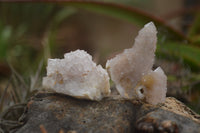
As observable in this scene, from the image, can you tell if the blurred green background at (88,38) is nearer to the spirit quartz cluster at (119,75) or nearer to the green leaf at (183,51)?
the green leaf at (183,51)

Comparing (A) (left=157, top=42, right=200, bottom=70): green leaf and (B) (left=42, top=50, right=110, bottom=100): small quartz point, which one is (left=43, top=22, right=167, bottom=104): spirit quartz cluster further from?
(A) (left=157, top=42, right=200, bottom=70): green leaf

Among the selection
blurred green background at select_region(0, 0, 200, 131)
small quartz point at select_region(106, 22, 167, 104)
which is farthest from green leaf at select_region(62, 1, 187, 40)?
small quartz point at select_region(106, 22, 167, 104)

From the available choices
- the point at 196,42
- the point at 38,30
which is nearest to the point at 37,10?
the point at 38,30

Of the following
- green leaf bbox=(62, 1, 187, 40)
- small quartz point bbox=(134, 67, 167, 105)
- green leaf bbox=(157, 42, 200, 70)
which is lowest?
small quartz point bbox=(134, 67, 167, 105)

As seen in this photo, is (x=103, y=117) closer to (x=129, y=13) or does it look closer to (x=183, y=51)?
(x=183, y=51)

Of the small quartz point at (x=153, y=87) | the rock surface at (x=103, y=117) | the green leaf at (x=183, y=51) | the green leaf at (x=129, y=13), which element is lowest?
the rock surface at (x=103, y=117)

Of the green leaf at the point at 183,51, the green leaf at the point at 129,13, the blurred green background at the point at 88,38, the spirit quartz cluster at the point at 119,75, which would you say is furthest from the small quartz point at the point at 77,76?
the green leaf at the point at 129,13

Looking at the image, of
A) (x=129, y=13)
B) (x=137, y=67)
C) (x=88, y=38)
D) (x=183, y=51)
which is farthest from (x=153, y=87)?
(x=88, y=38)

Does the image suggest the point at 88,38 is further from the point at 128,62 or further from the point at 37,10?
the point at 128,62
